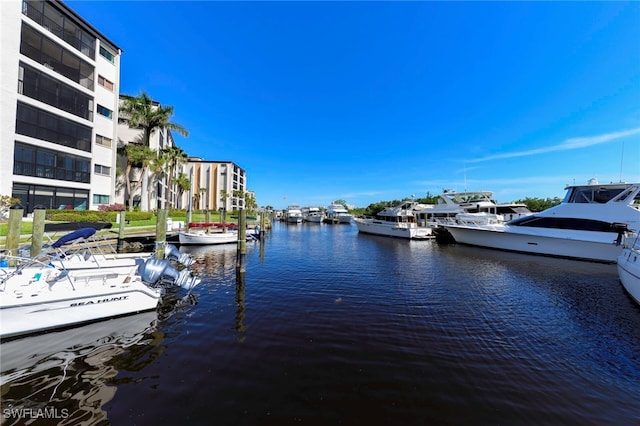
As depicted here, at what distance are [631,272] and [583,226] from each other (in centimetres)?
1324

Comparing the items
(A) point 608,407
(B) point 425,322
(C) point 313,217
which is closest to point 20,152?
(B) point 425,322

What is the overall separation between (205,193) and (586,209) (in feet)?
258

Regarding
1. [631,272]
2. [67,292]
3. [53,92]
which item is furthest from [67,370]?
[53,92]

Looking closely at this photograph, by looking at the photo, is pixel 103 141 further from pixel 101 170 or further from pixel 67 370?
pixel 67 370

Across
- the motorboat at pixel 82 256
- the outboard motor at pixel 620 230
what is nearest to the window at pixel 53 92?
the motorboat at pixel 82 256

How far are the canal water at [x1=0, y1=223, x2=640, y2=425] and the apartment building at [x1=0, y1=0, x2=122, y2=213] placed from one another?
83.1 feet

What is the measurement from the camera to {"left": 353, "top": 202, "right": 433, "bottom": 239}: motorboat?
34.3 m

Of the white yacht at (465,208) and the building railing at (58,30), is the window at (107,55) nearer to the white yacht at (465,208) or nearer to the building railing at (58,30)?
the building railing at (58,30)

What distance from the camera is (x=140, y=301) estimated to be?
25.8 ft

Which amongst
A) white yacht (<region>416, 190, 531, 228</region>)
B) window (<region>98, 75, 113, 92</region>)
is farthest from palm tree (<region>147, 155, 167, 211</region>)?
white yacht (<region>416, 190, 531, 228</region>)

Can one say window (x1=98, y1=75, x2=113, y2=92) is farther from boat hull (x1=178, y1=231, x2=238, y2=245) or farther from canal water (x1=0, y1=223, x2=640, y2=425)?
canal water (x1=0, y1=223, x2=640, y2=425)

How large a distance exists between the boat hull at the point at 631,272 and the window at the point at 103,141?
44.2 metres

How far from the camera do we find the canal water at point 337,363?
4160mm

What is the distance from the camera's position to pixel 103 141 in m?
30.0
